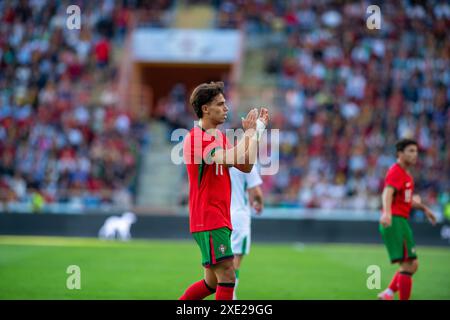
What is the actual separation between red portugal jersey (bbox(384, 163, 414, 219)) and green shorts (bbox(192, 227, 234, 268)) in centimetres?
349

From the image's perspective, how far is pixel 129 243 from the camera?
19031 millimetres

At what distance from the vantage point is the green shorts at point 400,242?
31.1ft

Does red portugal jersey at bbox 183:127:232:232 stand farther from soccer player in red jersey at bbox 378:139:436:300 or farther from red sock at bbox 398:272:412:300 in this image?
red sock at bbox 398:272:412:300

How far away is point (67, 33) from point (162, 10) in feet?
13.8

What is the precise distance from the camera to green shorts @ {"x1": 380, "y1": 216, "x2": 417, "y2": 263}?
9477 mm

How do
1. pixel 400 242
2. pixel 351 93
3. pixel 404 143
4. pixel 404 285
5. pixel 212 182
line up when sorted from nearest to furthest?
pixel 212 182 < pixel 404 285 < pixel 400 242 < pixel 404 143 < pixel 351 93

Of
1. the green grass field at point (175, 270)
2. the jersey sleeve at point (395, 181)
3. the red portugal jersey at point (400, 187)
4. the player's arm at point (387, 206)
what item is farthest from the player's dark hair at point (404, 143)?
the green grass field at point (175, 270)

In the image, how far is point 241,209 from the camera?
31.5 ft

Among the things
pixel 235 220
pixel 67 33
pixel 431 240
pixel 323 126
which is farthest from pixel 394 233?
pixel 67 33

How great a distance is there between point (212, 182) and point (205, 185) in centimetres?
8

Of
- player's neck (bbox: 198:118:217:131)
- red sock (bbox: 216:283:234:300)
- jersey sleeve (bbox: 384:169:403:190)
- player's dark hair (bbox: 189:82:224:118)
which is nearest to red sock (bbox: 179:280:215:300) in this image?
red sock (bbox: 216:283:234:300)

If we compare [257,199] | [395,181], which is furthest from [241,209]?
[395,181]

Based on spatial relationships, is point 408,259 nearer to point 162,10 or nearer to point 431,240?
point 431,240

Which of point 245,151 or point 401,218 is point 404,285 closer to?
point 401,218
